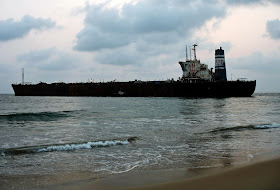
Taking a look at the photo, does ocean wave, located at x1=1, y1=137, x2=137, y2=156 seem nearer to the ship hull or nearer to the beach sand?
the beach sand

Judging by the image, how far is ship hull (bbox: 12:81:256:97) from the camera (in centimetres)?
5369

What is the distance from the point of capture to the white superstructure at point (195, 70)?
57.3 meters

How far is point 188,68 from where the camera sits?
58938 mm

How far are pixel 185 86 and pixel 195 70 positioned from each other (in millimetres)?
5777

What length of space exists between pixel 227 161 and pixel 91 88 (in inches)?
2357

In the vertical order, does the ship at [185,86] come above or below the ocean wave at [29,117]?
above

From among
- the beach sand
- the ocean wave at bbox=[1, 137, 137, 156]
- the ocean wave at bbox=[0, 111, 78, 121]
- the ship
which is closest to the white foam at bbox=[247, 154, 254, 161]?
the beach sand

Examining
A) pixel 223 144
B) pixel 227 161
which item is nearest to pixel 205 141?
pixel 223 144

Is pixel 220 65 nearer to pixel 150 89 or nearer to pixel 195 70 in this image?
pixel 195 70

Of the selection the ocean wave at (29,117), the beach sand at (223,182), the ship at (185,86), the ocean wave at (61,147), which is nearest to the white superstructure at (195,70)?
the ship at (185,86)

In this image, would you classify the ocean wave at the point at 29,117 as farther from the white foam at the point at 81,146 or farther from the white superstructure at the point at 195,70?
the white superstructure at the point at 195,70

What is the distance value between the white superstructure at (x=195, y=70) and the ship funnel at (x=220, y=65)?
62.7 inches

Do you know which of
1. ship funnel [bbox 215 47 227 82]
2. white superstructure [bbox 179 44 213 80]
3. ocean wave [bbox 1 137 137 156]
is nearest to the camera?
ocean wave [bbox 1 137 137 156]

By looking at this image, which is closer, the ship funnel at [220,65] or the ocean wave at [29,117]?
the ocean wave at [29,117]
